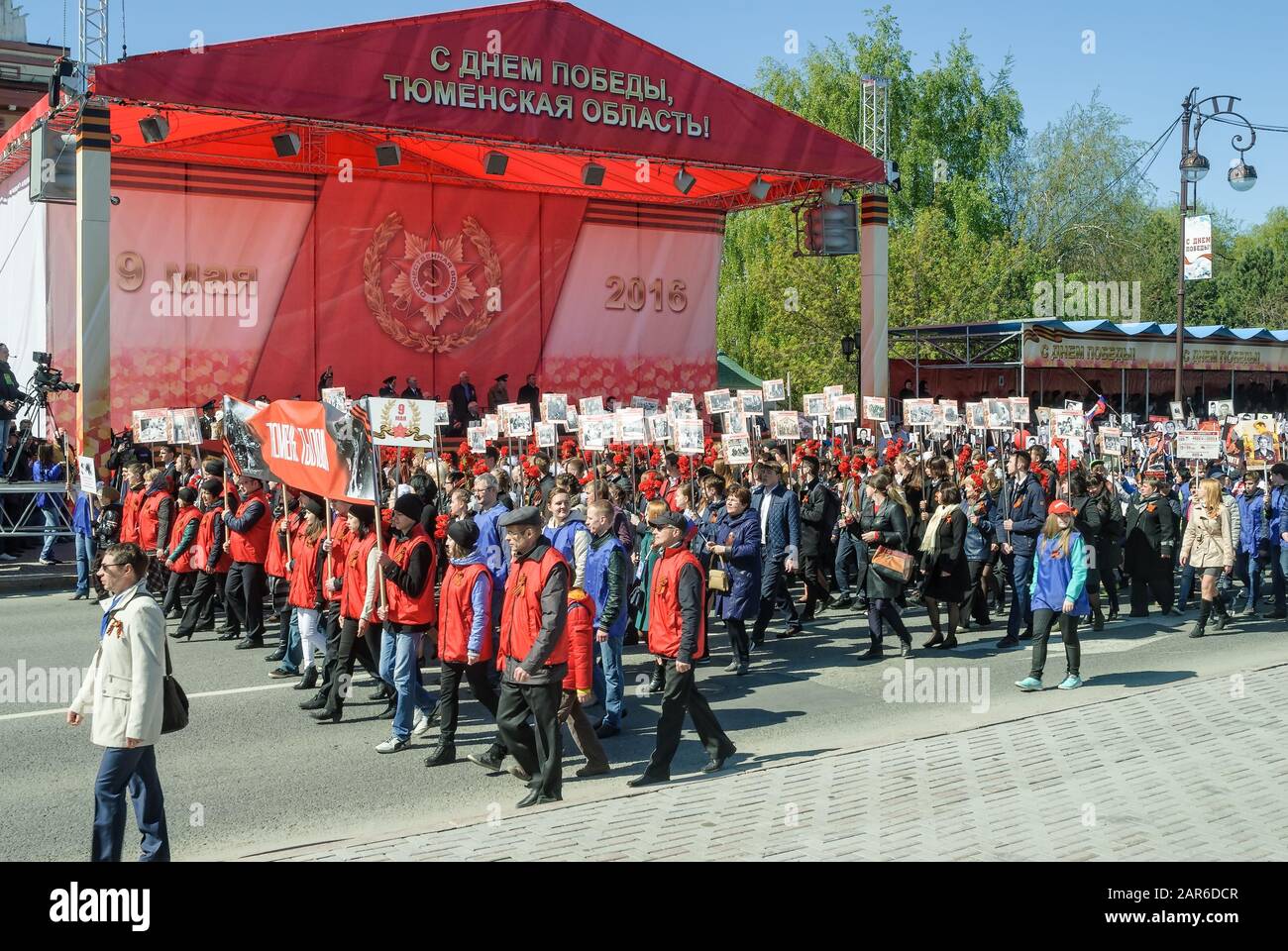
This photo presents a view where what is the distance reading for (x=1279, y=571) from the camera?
13.5m

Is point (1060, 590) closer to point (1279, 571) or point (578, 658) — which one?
point (578, 658)

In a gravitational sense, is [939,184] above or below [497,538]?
above

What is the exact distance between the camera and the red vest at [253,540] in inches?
466

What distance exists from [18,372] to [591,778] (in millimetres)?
18799

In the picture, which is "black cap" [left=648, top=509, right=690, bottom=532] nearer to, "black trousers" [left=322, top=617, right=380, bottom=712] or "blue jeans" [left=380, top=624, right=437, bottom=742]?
"blue jeans" [left=380, top=624, right=437, bottom=742]

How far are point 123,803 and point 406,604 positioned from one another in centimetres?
281

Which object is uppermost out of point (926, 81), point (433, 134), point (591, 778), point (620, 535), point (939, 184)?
point (926, 81)

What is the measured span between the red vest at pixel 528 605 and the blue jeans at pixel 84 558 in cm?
965

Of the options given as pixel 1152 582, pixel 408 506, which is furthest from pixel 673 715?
pixel 1152 582

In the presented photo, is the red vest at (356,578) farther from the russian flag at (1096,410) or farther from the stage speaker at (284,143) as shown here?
the stage speaker at (284,143)

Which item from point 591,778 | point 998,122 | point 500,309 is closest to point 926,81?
point 998,122

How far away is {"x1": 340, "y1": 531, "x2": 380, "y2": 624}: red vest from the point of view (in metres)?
8.97

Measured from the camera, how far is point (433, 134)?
68.4 feet
